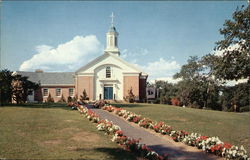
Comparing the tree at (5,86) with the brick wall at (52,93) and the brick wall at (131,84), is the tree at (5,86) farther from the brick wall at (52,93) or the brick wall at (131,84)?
Result: the brick wall at (131,84)

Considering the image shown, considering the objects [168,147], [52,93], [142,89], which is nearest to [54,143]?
[168,147]

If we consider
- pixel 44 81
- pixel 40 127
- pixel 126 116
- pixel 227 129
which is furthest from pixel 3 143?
pixel 44 81

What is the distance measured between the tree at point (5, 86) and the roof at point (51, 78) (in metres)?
18.5

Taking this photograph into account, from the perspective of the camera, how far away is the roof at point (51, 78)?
142 ft

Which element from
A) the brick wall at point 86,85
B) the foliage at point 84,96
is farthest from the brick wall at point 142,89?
the foliage at point 84,96

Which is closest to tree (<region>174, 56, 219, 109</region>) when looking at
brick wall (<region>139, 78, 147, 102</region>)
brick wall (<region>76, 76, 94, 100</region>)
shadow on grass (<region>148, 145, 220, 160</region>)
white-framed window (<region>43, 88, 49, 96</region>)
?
brick wall (<region>139, 78, 147, 102</region>)

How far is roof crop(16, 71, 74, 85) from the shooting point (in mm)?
43375

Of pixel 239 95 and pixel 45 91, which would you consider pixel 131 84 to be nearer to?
pixel 45 91

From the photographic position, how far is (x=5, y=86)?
2328 centimetres

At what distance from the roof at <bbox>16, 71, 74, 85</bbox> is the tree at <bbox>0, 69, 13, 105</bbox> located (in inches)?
729

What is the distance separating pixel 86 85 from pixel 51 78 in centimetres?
1086

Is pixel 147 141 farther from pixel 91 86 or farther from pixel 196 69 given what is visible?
pixel 196 69

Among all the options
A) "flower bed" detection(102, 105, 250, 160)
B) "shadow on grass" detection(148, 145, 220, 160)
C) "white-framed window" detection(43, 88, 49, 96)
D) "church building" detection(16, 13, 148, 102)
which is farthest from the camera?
"white-framed window" detection(43, 88, 49, 96)

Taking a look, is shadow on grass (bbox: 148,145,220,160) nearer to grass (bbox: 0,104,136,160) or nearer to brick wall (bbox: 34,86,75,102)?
grass (bbox: 0,104,136,160)
